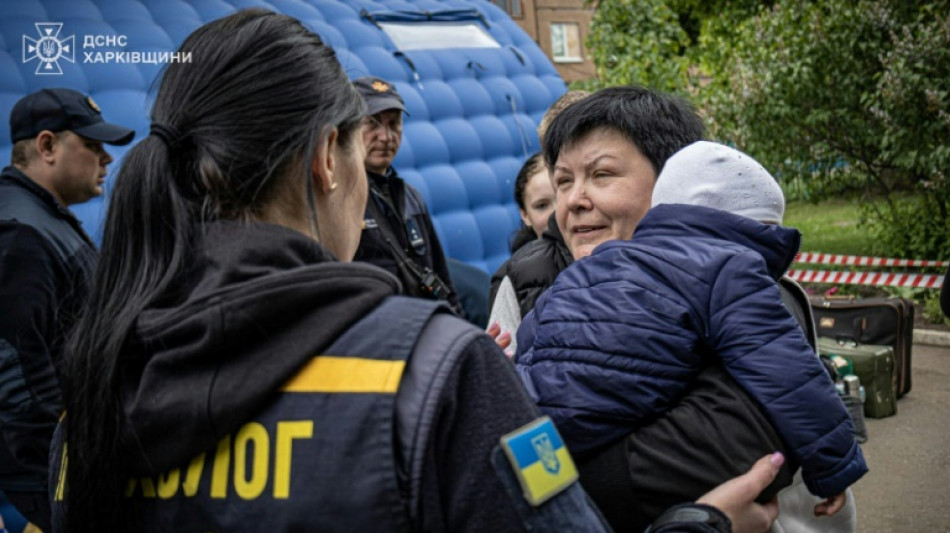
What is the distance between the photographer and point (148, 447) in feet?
3.42

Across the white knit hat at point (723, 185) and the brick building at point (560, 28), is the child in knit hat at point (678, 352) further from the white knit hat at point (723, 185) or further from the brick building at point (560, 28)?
the brick building at point (560, 28)

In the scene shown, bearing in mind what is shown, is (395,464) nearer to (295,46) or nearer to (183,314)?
(183,314)

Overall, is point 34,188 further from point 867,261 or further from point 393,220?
point 867,261

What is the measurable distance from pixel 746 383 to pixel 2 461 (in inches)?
105

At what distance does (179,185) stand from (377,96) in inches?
122

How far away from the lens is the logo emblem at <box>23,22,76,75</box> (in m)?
4.66

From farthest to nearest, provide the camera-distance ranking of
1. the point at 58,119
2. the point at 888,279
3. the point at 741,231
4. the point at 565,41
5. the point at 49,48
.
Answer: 1. the point at 565,41
2. the point at 888,279
3. the point at 49,48
4. the point at 58,119
5. the point at 741,231

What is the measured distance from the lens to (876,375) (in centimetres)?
580

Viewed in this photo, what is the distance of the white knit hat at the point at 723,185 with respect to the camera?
5.26ft

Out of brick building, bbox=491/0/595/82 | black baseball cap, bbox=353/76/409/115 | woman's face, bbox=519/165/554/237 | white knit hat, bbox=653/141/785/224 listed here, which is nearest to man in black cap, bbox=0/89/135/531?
black baseball cap, bbox=353/76/409/115

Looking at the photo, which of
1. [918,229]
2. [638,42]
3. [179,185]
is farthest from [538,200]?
[638,42]

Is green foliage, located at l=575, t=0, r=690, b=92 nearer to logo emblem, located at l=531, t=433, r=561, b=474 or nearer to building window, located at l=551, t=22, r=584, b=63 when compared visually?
building window, located at l=551, t=22, r=584, b=63

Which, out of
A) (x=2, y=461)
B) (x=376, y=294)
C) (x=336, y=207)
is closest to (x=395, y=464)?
(x=376, y=294)

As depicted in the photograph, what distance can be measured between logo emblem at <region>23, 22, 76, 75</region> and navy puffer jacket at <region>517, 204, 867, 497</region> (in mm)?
4342
